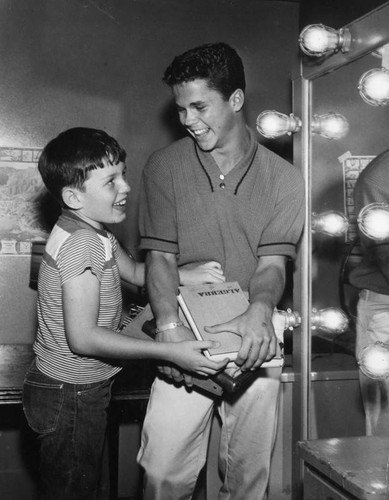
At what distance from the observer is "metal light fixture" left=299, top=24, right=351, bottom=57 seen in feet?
5.03

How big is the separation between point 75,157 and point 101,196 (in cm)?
13

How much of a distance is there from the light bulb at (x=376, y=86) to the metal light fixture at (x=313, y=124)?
240 millimetres

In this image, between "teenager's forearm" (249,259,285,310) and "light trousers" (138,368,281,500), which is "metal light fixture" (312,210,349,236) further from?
"light trousers" (138,368,281,500)

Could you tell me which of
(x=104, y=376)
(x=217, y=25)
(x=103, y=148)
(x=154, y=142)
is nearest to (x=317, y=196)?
(x=103, y=148)

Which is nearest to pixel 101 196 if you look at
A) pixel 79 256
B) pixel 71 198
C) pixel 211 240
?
pixel 71 198

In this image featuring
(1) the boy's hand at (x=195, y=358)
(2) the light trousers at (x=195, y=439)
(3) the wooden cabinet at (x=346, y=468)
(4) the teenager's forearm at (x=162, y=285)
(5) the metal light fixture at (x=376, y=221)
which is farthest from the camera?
(2) the light trousers at (x=195, y=439)

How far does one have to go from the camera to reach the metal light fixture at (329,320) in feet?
5.65

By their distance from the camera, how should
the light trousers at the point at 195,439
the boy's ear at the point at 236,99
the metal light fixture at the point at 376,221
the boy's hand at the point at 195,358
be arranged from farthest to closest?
the boy's ear at the point at 236,99
the light trousers at the point at 195,439
the boy's hand at the point at 195,358
the metal light fixture at the point at 376,221

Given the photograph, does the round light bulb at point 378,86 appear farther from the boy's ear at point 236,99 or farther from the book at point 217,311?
the book at point 217,311

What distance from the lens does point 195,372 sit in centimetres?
155

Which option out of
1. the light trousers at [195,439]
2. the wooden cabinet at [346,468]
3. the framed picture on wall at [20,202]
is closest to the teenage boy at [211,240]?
the light trousers at [195,439]

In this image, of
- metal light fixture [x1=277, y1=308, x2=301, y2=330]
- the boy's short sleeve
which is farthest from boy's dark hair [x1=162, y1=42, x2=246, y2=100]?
metal light fixture [x1=277, y1=308, x2=301, y2=330]

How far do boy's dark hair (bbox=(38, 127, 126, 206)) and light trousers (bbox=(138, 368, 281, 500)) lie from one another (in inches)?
24.7

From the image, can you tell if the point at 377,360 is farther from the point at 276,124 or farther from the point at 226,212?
the point at 276,124
